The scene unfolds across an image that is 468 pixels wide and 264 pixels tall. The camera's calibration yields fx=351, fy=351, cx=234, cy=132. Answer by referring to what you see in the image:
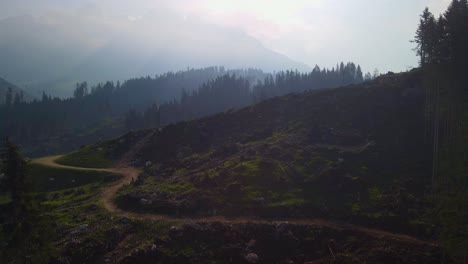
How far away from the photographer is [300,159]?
68.1m

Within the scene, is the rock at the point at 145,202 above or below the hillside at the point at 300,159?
below

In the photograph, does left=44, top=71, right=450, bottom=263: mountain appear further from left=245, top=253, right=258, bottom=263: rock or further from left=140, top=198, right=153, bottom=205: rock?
left=245, top=253, right=258, bottom=263: rock

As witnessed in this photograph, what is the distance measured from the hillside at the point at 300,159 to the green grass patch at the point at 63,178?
9140mm

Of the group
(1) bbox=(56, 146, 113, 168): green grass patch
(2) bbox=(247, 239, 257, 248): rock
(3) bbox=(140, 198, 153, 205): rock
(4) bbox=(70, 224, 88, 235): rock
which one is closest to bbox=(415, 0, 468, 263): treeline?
(2) bbox=(247, 239, 257, 248): rock

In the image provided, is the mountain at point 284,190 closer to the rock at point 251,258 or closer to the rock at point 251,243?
the rock at point 251,243

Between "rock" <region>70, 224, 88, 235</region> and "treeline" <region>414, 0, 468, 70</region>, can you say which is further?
"treeline" <region>414, 0, 468, 70</region>

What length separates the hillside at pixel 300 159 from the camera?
51.3 metres

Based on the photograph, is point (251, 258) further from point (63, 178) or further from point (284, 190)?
point (63, 178)

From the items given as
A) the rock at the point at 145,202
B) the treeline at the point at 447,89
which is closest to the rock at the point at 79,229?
the rock at the point at 145,202

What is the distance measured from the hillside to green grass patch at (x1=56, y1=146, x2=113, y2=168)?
1.34 ft

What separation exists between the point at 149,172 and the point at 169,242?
38.2m

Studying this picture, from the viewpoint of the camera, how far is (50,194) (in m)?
71.2

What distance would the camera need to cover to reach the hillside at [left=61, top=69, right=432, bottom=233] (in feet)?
168

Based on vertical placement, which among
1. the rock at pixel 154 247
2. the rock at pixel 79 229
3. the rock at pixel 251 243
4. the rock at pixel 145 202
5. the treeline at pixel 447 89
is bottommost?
the rock at pixel 251 243
